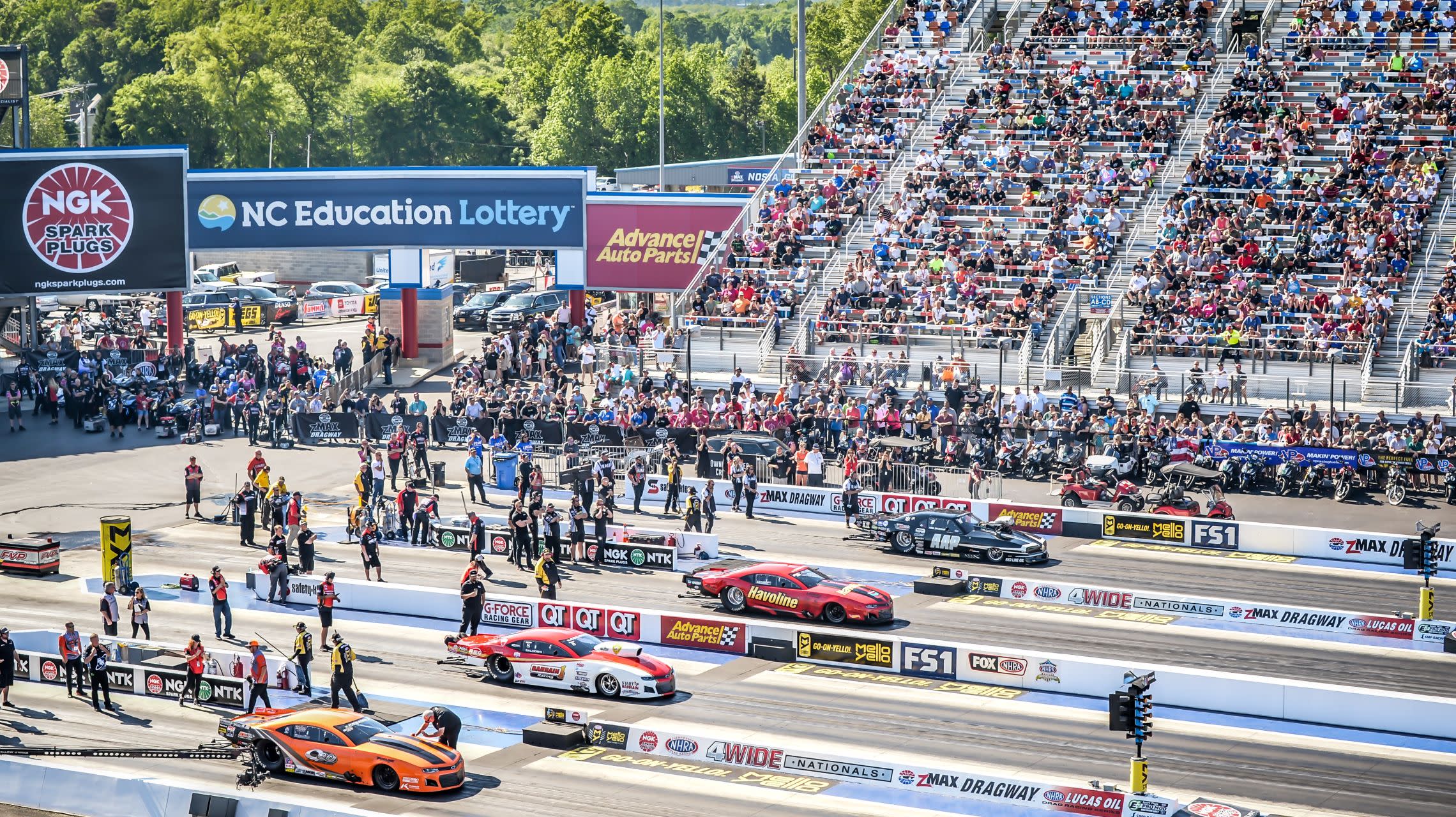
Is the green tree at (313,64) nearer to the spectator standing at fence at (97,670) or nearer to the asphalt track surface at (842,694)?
the asphalt track surface at (842,694)

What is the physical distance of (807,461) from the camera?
44.0m

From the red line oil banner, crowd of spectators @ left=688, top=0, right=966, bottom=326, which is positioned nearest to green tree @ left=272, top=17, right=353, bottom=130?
the red line oil banner

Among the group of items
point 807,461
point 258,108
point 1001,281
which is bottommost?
point 807,461

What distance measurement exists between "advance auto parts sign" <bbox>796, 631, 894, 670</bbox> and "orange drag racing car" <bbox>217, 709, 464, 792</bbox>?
784 cm

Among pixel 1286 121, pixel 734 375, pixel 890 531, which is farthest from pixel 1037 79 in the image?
pixel 890 531

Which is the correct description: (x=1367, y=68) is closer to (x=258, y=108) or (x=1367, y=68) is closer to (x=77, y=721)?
(x=77, y=721)

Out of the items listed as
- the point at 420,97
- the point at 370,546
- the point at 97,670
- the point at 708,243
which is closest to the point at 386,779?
the point at 97,670

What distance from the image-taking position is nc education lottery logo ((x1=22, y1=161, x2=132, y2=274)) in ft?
182

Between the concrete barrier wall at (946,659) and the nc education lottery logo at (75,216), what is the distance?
2527 cm

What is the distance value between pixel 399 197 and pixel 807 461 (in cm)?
2186

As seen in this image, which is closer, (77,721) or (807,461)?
(77,721)

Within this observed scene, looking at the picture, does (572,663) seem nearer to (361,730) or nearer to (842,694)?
(842,694)

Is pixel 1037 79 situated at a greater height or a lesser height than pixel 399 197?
greater

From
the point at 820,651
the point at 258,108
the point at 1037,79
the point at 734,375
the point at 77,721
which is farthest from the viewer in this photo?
the point at 258,108
